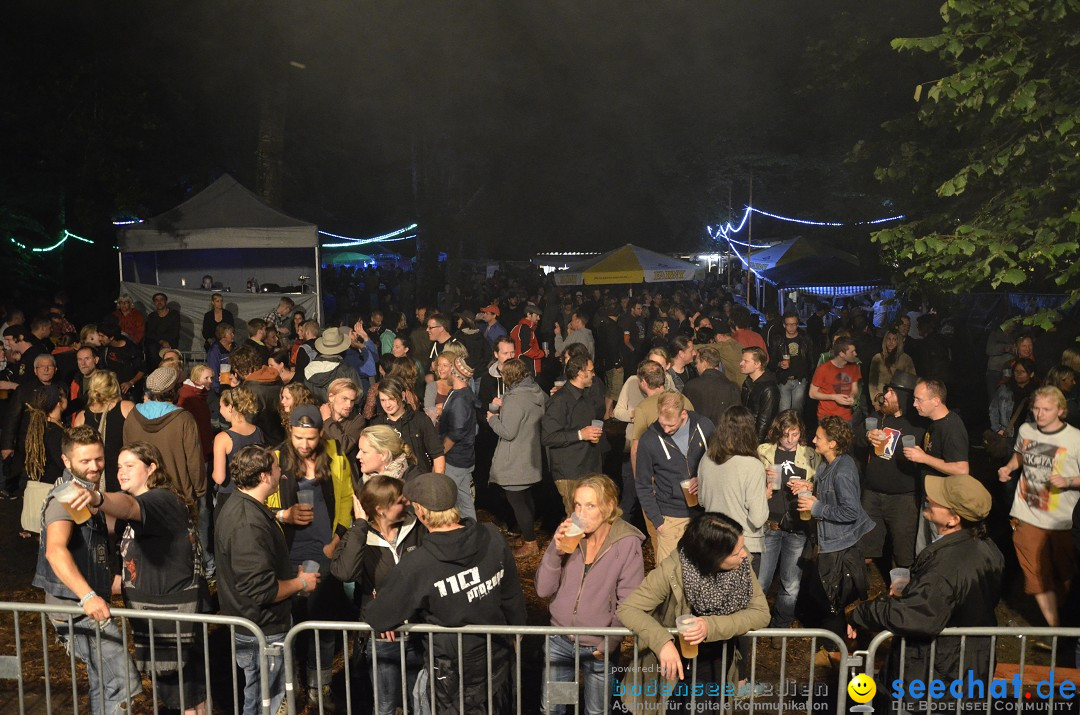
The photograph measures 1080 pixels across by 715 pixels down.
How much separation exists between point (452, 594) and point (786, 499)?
2.67 meters

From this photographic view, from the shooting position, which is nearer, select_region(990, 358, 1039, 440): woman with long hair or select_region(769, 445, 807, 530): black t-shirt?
select_region(769, 445, 807, 530): black t-shirt

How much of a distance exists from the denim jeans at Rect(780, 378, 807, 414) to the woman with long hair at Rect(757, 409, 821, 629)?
3522 millimetres

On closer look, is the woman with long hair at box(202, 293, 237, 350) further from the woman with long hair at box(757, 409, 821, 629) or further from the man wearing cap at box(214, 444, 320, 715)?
the woman with long hair at box(757, 409, 821, 629)

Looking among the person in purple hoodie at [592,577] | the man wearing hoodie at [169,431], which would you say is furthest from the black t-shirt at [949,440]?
the man wearing hoodie at [169,431]

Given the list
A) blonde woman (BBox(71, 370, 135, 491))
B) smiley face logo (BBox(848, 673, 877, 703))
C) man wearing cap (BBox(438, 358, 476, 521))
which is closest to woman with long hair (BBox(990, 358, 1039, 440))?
man wearing cap (BBox(438, 358, 476, 521))

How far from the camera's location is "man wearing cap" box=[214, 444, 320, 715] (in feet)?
12.4

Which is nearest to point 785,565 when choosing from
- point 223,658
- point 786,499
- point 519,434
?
point 786,499

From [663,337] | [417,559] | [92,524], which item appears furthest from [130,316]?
[417,559]

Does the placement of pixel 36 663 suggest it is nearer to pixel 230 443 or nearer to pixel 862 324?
pixel 230 443

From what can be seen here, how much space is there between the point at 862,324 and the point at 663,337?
3.52 m

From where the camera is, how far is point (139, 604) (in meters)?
3.91

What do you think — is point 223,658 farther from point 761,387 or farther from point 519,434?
point 761,387

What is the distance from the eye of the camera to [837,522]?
5020 mm

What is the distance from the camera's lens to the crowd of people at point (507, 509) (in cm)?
348
